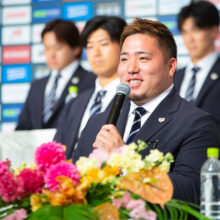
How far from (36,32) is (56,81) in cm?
168

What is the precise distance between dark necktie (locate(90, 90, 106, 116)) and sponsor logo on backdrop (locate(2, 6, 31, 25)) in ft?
9.44

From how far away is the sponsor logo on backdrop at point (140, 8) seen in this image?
5.54 m

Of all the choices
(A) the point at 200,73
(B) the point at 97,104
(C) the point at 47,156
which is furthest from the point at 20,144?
(C) the point at 47,156

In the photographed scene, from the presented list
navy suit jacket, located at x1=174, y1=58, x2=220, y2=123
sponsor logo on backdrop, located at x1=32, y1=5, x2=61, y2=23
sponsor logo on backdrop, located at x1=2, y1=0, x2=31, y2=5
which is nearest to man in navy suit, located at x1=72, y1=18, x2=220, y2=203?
navy suit jacket, located at x1=174, y1=58, x2=220, y2=123

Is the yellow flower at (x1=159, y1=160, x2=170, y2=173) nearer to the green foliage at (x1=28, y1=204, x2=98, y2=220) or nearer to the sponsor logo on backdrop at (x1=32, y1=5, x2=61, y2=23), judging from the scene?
the green foliage at (x1=28, y1=204, x2=98, y2=220)

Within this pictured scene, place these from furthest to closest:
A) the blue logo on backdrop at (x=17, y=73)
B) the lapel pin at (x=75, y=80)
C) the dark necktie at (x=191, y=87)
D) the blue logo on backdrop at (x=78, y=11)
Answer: the blue logo on backdrop at (x=17, y=73)
the blue logo on backdrop at (x=78, y=11)
the lapel pin at (x=75, y=80)
the dark necktie at (x=191, y=87)

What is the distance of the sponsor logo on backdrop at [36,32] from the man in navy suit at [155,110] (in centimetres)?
376

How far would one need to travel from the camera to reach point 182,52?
5.38 metres

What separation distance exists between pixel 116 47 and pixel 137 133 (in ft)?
5.63

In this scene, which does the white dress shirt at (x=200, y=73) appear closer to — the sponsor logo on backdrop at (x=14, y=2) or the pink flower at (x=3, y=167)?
the sponsor logo on backdrop at (x=14, y=2)

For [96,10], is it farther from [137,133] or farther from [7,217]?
[7,217]

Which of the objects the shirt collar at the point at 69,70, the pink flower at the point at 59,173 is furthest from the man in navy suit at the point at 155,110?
the shirt collar at the point at 69,70

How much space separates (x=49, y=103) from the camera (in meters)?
4.45

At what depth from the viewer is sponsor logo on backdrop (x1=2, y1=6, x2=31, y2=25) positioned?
239 inches
